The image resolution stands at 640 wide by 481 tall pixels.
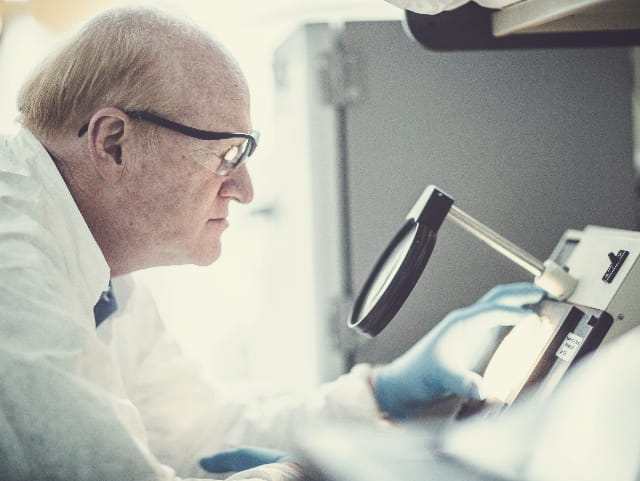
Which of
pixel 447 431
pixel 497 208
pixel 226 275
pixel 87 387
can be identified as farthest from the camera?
pixel 226 275

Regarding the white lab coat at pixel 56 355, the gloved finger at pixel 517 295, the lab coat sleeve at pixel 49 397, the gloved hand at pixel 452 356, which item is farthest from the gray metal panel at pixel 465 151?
the lab coat sleeve at pixel 49 397

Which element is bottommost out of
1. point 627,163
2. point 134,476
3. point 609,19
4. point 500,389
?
point 134,476

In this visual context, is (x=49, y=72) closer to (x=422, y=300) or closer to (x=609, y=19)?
(x=422, y=300)

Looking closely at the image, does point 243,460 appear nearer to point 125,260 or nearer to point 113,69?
point 125,260

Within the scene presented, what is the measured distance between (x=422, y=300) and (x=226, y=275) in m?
0.93

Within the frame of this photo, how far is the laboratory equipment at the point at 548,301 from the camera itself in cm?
94

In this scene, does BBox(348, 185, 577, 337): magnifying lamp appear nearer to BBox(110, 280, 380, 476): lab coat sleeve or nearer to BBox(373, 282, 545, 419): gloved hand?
BBox(373, 282, 545, 419): gloved hand

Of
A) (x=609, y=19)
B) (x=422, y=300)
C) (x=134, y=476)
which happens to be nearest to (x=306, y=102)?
(x=422, y=300)

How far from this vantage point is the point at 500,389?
106cm

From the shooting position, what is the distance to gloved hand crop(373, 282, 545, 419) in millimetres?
1160

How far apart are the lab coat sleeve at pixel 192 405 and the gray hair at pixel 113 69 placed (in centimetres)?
41

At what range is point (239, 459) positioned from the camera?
1272 millimetres

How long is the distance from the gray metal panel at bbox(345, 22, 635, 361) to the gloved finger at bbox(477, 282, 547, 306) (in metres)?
0.23

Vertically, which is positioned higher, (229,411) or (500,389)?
(500,389)
